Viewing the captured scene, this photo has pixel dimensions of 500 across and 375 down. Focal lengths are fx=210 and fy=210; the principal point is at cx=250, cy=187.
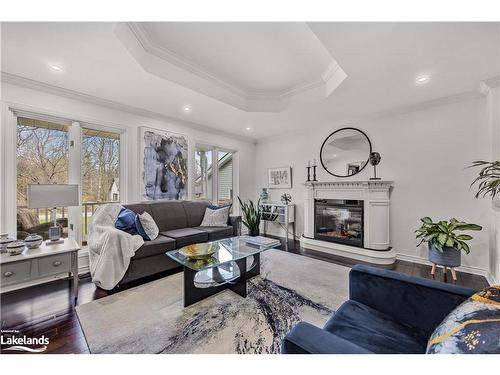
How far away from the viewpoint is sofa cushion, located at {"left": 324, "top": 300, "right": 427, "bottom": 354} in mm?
1001

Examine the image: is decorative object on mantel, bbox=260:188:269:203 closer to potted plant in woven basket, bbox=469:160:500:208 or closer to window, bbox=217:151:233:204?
window, bbox=217:151:233:204

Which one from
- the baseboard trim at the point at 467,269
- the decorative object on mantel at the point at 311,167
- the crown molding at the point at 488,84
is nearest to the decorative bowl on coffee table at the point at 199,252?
the decorative object on mantel at the point at 311,167

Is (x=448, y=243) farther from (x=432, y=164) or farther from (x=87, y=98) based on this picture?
(x=87, y=98)

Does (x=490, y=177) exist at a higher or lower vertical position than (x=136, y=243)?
higher

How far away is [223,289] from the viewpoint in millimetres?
2289

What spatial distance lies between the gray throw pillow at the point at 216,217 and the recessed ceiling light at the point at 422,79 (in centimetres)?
Answer: 327

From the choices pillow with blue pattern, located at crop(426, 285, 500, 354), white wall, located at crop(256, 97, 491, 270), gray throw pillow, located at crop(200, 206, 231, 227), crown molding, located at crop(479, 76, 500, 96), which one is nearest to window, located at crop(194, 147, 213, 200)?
gray throw pillow, located at crop(200, 206, 231, 227)

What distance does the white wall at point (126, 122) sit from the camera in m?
2.49

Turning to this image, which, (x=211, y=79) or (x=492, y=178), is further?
(x=211, y=79)

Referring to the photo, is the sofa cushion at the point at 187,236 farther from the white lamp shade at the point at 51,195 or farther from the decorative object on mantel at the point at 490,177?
the decorative object on mantel at the point at 490,177

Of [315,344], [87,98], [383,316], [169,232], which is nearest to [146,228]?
[169,232]

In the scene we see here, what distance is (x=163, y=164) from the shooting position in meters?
3.73

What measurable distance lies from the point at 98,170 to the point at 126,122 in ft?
2.80
